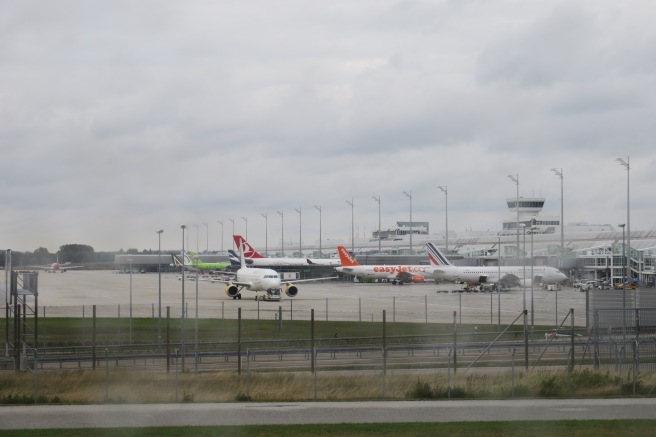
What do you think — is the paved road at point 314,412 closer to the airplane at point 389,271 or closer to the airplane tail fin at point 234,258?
the airplane at point 389,271

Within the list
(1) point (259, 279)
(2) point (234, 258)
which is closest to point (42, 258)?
(1) point (259, 279)

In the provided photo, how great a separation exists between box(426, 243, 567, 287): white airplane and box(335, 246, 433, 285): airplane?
18.7 ft

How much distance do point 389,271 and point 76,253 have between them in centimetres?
11379

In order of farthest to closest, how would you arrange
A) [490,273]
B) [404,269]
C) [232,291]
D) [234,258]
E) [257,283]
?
[234,258]
[404,269]
[490,273]
[232,291]
[257,283]

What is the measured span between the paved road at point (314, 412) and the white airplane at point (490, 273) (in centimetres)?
7900

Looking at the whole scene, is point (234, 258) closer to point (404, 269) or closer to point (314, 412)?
point (404, 269)

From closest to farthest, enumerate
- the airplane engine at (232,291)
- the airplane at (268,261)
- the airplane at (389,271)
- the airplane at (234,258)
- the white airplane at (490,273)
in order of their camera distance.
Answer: the airplane engine at (232,291)
the white airplane at (490,273)
the airplane at (389,271)
the airplane at (268,261)
the airplane at (234,258)

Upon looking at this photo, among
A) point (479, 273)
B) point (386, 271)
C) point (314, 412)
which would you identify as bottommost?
point (314, 412)

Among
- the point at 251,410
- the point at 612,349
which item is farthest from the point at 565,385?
the point at 251,410

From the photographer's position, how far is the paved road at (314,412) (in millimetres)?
30406

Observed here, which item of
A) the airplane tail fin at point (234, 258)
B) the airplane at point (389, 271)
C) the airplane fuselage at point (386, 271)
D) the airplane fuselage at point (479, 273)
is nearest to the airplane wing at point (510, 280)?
the airplane fuselage at point (479, 273)

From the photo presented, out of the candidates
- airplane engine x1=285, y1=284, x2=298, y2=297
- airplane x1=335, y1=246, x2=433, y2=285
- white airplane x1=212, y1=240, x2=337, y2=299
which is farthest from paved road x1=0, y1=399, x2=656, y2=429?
airplane x1=335, y1=246, x2=433, y2=285

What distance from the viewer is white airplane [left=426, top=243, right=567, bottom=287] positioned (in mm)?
114000

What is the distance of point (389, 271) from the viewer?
142 m
